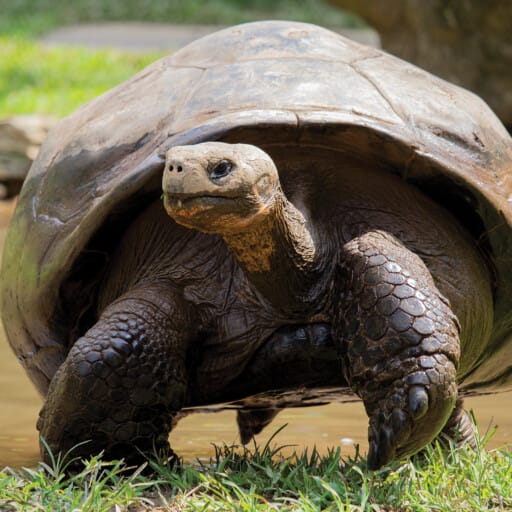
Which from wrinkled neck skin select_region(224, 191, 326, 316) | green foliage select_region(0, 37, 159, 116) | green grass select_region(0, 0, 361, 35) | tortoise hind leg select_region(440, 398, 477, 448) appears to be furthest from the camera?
green grass select_region(0, 0, 361, 35)

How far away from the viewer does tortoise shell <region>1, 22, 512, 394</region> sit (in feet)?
11.6

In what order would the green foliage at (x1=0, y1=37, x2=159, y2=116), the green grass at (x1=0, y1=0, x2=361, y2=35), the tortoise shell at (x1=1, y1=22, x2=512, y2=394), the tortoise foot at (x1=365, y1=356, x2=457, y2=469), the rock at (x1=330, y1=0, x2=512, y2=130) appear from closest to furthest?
the tortoise foot at (x1=365, y1=356, x2=457, y2=469), the tortoise shell at (x1=1, y1=22, x2=512, y2=394), the rock at (x1=330, y1=0, x2=512, y2=130), the green foliage at (x1=0, y1=37, x2=159, y2=116), the green grass at (x1=0, y1=0, x2=361, y2=35)

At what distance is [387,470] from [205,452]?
1.34 m

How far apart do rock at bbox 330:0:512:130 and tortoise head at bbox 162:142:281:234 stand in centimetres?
830

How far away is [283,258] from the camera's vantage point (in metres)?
3.39

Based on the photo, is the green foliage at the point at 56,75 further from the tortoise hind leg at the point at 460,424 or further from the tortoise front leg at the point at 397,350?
the tortoise front leg at the point at 397,350

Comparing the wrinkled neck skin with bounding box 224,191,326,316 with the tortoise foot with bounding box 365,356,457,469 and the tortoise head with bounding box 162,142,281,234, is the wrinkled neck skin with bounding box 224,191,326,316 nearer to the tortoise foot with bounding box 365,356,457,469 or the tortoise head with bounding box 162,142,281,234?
the tortoise head with bounding box 162,142,281,234

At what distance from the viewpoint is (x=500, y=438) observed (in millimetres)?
4410

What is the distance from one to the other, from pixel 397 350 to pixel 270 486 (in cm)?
53

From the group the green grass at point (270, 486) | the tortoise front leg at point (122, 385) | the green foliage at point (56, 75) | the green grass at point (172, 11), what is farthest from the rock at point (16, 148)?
the green grass at point (172, 11)

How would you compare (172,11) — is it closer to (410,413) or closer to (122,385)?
(122,385)

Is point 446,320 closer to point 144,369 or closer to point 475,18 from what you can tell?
point 144,369

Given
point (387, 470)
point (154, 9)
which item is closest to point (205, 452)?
point (387, 470)

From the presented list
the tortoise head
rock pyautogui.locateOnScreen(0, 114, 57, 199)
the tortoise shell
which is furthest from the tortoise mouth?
rock pyautogui.locateOnScreen(0, 114, 57, 199)
